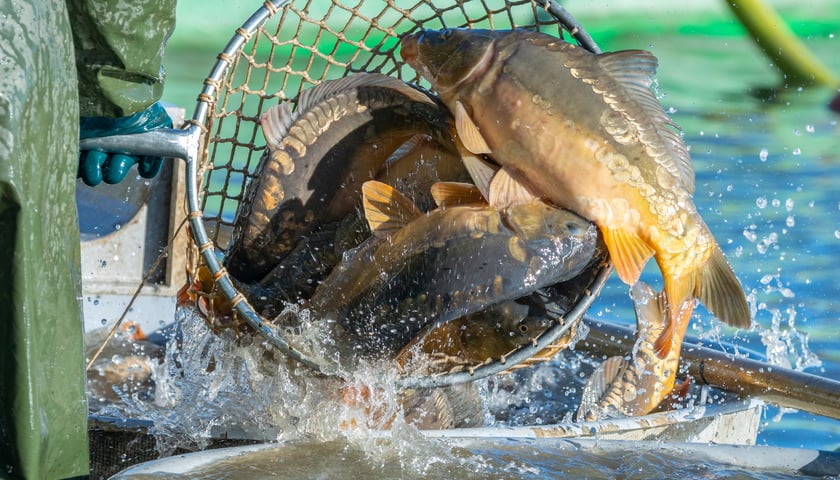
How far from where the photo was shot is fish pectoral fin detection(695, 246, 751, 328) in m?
2.24

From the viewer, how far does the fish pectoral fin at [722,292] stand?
7.36 ft

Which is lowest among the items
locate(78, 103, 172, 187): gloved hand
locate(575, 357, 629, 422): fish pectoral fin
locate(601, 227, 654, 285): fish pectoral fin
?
locate(575, 357, 629, 422): fish pectoral fin

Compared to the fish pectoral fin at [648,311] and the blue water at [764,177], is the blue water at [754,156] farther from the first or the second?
the fish pectoral fin at [648,311]

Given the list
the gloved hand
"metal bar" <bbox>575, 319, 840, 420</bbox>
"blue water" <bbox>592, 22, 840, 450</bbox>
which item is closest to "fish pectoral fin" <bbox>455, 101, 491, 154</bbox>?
the gloved hand

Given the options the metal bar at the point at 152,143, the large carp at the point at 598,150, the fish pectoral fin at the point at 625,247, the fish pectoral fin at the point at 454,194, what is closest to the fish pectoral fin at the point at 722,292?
the large carp at the point at 598,150

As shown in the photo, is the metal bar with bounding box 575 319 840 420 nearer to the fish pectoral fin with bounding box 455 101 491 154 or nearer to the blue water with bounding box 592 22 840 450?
the fish pectoral fin with bounding box 455 101 491 154

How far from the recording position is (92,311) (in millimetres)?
3877

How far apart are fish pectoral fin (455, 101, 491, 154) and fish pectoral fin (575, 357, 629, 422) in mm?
1253

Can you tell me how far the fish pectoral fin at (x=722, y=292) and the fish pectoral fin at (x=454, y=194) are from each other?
21.8 inches

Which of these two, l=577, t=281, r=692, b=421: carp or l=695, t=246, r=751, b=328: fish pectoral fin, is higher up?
l=695, t=246, r=751, b=328: fish pectoral fin

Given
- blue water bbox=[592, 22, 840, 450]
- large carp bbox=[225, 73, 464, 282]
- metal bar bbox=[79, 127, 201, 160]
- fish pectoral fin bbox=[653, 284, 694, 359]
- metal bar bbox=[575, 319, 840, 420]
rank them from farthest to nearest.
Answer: blue water bbox=[592, 22, 840, 450] → metal bar bbox=[575, 319, 840, 420] → large carp bbox=[225, 73, 464, 282] → fish pectoral fin bbox=[653, 284, 694, 359] → metal bar bbox=[79, 127, 201, 160]

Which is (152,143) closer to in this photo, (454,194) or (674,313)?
(454,194)

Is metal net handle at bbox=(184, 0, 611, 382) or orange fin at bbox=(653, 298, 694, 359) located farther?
Result: orange fin at bbox=(653, 298, 694, 359)

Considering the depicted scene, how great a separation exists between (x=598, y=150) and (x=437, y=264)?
0.44 metres
